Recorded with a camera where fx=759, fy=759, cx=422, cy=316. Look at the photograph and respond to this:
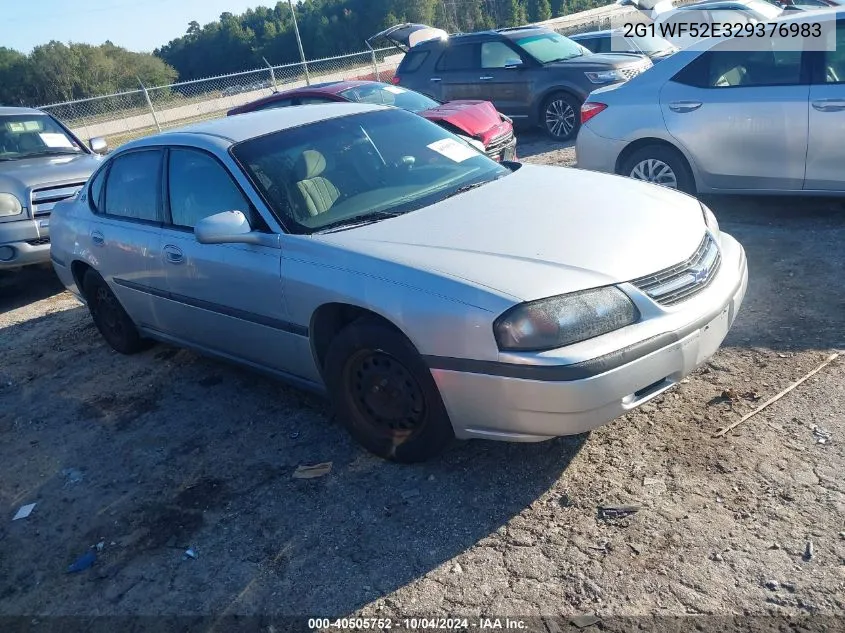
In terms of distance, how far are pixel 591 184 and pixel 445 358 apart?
154 cm

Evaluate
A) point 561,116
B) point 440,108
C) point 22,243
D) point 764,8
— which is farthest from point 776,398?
point 764,8

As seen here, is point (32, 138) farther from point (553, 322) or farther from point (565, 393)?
point (565, 393)

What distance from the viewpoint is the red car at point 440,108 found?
8.74 metres

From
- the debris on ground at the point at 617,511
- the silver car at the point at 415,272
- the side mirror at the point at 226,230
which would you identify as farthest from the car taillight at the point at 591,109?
the debris on ground at the point at 617,511

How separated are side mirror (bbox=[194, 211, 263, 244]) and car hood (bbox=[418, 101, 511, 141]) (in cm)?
527

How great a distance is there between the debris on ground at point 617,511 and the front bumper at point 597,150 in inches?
170

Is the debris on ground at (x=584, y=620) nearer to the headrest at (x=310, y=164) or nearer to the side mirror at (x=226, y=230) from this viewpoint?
the side mirror at (x=226, y=230)

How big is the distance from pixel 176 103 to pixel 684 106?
22.1m

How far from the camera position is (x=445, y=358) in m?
3.11

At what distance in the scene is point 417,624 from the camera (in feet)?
8.85

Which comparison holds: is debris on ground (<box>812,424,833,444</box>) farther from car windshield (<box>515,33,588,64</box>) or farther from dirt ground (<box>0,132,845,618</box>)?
car windshield (<box>515,33,588,64</box>)

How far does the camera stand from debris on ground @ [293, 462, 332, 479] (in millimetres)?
3705

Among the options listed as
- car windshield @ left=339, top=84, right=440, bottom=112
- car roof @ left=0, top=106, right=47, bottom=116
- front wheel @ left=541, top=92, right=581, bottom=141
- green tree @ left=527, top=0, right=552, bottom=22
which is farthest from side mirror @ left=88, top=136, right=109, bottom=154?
green tree @ left=527, top=0, right=552, bottom=22

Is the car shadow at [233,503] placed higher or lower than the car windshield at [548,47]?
lower
